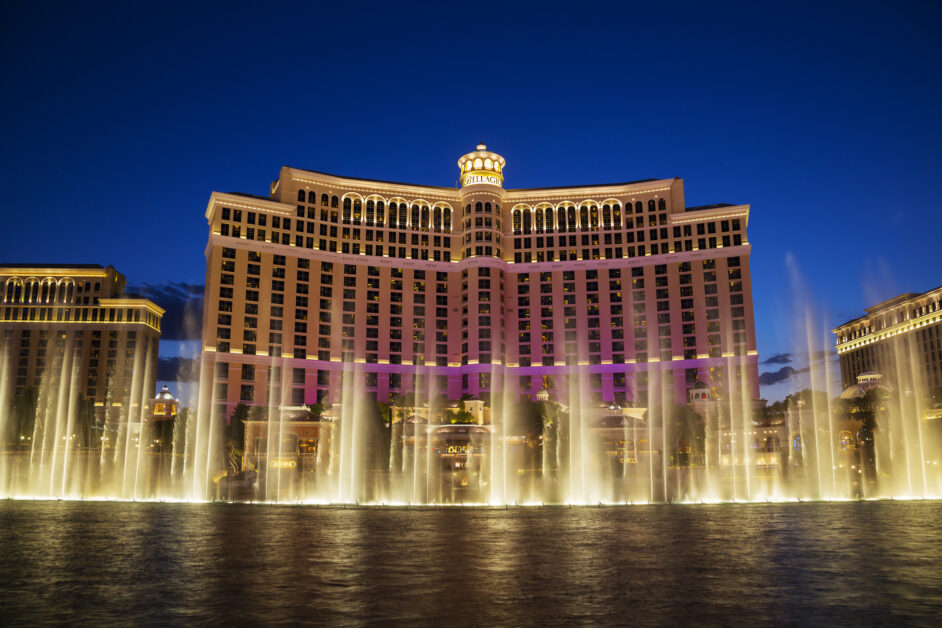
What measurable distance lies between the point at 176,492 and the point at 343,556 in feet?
119

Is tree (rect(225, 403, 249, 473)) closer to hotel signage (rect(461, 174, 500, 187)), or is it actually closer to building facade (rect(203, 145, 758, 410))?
building facade (rect(203, 145, 758, 410))

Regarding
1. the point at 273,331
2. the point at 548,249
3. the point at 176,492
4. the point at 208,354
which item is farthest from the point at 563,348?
the point at 176,492

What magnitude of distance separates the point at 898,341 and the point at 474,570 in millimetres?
174820

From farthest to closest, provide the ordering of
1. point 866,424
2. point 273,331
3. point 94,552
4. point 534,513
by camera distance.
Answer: point 273,331
point 866,424
point 534,513
point 94,552

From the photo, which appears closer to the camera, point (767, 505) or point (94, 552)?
point (94, 552)

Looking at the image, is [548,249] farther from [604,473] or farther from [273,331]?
[604,473]

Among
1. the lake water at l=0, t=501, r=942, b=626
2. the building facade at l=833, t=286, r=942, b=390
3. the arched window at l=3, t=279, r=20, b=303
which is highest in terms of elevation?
the arched window at l=3, t=279, r=20, b=303

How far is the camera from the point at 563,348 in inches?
5212

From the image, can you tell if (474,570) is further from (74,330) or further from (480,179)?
(74,330)

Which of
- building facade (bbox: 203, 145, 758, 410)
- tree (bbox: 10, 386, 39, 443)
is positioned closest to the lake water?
tree (bbox: 10, 386, 39, 443)

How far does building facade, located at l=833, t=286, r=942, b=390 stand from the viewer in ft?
468

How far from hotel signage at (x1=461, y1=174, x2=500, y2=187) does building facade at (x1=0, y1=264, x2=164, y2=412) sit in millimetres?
88988

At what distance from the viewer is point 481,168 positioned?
455ft

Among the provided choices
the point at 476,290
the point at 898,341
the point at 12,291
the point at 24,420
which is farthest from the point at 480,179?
the point at 12,291
